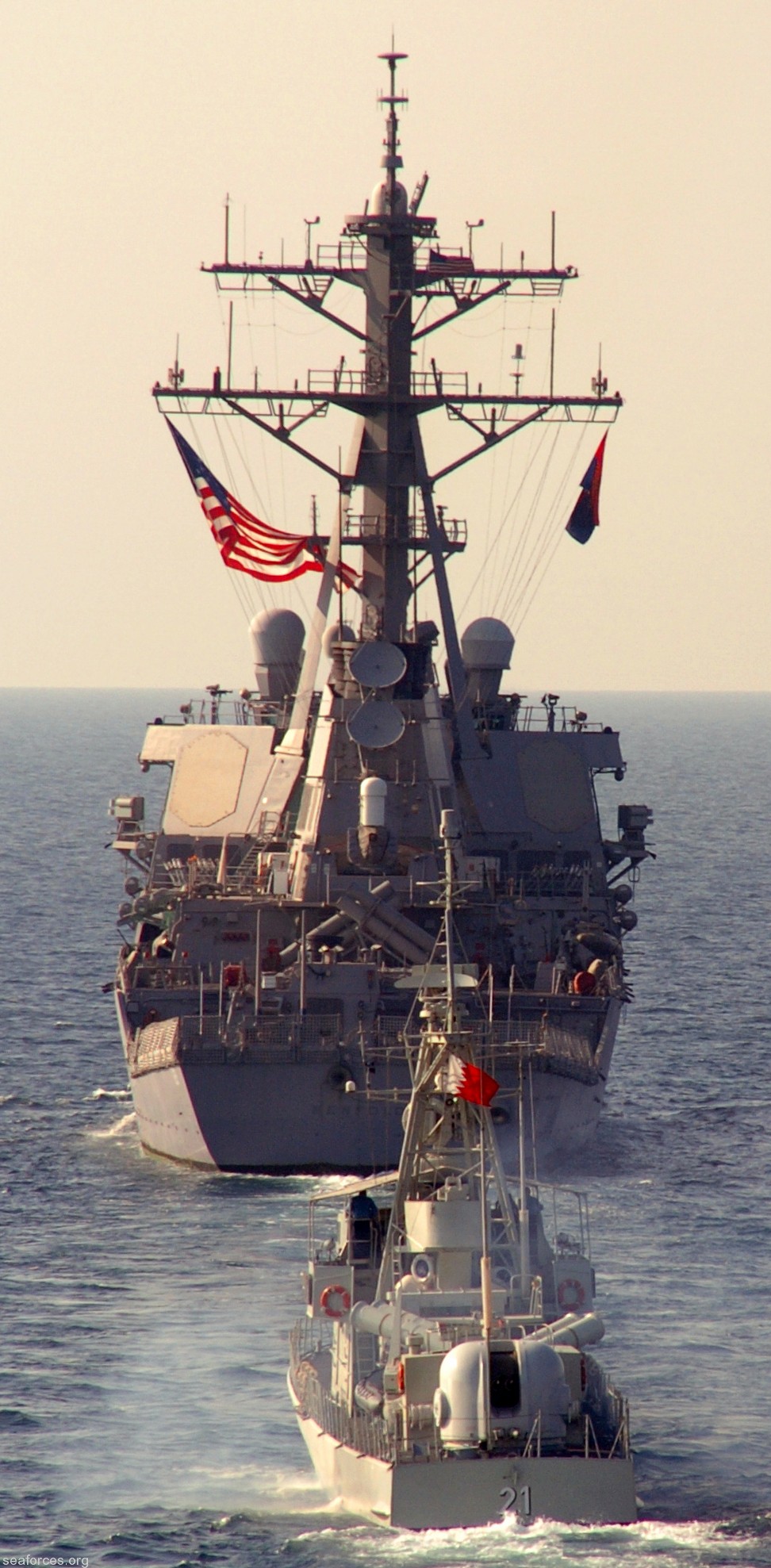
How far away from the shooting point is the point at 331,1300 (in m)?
31.4

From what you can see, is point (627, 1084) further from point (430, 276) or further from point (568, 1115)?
point (430, 276)

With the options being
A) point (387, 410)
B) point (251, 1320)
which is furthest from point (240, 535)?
point (251, 1320)

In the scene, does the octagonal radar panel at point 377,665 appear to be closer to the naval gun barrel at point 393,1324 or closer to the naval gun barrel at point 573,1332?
the naval gun barrel at point 393,1324

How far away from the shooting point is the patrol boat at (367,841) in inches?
1796

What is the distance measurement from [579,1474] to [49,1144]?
23.4m

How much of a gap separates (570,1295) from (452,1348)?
9.72ft

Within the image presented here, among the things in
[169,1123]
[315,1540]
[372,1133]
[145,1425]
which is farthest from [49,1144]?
[315,1540]

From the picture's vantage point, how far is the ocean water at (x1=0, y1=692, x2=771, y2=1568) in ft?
94.9

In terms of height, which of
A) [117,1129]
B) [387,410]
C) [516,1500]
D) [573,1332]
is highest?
[387,410]

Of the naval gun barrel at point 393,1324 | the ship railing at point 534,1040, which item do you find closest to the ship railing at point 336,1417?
the naval gun barrel at point 393,1324

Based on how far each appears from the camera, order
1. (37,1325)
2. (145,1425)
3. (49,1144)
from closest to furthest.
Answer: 1. (145,1425)
2. (37,1325)
3. (49,1144)

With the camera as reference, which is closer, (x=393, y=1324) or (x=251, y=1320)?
(x=393, y=1324)

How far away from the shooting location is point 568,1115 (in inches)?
1864

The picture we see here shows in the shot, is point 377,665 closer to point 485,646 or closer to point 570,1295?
point 485,646
